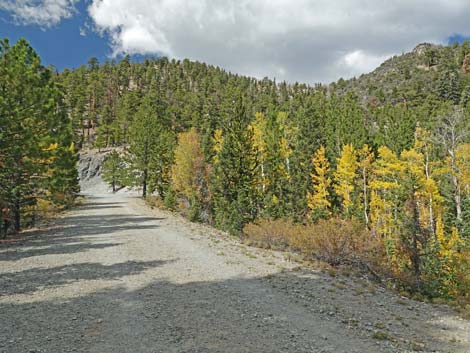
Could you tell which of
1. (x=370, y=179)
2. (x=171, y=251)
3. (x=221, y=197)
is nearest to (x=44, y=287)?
(x=171, y=251)

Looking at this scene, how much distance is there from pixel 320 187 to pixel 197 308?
98.3 feet

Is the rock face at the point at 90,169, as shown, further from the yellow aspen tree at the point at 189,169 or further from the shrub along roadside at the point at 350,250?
the shrub along roadside at the point at 350,250

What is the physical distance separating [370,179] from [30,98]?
30890mm

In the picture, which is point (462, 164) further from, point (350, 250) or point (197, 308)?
point (197, 308)

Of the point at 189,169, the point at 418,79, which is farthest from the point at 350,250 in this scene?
the point at 418,79

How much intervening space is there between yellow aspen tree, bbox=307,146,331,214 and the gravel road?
22543 millimetres

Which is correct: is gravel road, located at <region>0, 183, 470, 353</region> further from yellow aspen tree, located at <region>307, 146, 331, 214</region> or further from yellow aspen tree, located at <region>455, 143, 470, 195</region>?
yellow aspen tree, located at <region>307, 146, 331, 214</region>

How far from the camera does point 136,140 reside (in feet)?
145

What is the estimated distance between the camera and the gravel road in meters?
5.92

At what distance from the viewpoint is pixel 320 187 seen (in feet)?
117

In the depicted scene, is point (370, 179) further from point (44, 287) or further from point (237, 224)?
point (44, 287)

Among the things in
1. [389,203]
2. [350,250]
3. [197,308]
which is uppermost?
[389,203]

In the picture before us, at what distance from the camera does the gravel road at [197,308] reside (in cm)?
592

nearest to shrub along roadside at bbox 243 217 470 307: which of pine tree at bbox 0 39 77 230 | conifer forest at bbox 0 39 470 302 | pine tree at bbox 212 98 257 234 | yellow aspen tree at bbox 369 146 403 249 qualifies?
conifer forest at bbox 0 39 470 302
